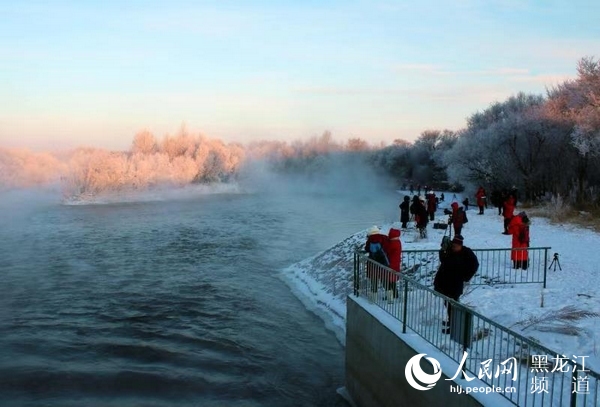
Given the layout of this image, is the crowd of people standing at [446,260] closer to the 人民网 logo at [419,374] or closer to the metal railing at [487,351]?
the metal railing at [487,351]

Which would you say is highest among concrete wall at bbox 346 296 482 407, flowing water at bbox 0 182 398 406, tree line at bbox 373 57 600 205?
tree line at bbox 373 57 600 205

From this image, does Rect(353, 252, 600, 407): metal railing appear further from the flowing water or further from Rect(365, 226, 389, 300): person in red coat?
the flowing water

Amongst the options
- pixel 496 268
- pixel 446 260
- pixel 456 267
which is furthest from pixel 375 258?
pixel 496 268

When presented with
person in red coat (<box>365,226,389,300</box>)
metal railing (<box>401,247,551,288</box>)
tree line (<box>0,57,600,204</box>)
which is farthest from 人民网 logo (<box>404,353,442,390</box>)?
tree line (<box>0,57,600,204</box>)

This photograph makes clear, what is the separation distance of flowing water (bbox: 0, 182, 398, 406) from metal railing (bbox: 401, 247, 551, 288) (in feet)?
10.2

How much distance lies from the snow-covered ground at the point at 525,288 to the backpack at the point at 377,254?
86.8 inches

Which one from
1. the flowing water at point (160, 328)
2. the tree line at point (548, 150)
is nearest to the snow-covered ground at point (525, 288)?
the flowing water at point (160, 328)

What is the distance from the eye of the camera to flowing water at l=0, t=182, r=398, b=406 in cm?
1242

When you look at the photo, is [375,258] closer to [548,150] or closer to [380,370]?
[380,370]

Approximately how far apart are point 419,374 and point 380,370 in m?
1.58

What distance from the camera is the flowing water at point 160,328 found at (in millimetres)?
12422

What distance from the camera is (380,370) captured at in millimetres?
9523

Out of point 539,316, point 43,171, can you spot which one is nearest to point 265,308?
point 539,316

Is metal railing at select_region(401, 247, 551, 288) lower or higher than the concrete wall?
higher
